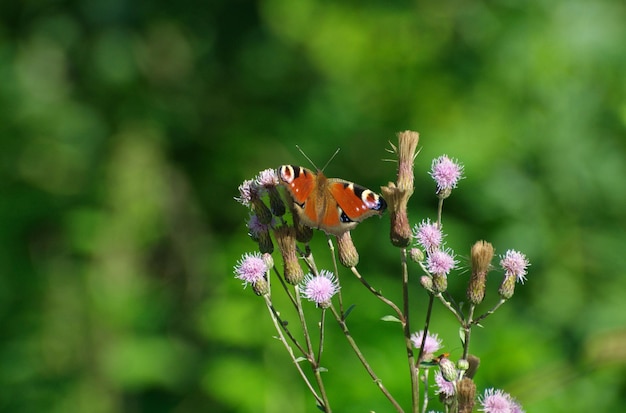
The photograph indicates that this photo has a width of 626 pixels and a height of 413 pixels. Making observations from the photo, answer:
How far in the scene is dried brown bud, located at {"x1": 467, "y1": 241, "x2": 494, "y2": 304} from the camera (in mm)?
1494

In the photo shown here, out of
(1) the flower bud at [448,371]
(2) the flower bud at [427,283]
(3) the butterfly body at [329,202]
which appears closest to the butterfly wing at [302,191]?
(3) the butterfly body at [329,202]

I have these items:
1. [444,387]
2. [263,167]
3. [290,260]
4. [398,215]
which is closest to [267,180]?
[290,260]

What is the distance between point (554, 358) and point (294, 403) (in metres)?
0.88

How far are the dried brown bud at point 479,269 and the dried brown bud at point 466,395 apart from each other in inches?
8.7

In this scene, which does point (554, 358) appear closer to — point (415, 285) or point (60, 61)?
point (415, 285)

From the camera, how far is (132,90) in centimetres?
473

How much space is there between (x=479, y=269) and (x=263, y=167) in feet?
8.77

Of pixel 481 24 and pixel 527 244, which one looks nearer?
pixel 527 244

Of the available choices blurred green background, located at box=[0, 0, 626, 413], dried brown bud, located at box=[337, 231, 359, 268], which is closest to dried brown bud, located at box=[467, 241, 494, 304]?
dried brown bud, located at box=[337, 231, 359, 268]

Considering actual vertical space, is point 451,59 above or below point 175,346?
above

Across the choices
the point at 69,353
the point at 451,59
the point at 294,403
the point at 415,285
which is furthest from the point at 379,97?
the point at 69,353

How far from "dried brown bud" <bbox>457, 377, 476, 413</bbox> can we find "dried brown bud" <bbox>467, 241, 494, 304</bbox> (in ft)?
0.73

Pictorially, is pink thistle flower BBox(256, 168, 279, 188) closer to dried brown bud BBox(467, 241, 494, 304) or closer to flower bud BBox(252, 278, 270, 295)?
flower bud BBox(252, 278, 270, 295)

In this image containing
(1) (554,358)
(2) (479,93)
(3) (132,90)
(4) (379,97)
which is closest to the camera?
(1) (554,358)
